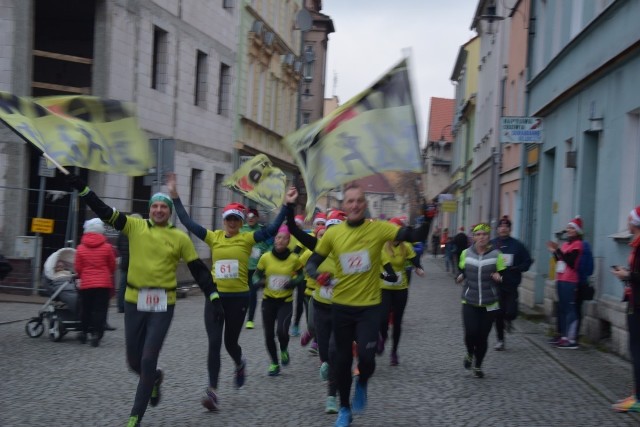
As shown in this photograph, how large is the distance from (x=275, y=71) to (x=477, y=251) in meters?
30.0

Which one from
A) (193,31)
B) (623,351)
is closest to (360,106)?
(623,351)

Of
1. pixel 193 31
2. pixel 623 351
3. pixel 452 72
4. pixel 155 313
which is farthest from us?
pixel 452 72

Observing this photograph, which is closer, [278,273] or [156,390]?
[156,390]

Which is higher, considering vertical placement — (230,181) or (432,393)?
(230,181)

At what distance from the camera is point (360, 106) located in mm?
7547

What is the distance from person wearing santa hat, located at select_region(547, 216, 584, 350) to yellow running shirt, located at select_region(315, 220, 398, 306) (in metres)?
6.11

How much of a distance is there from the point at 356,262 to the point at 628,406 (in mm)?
2996

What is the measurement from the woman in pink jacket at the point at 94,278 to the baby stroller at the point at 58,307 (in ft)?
0.83

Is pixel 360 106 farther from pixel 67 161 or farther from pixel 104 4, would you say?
pixel 104 4

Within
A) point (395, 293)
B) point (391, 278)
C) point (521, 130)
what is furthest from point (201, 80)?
point (391, 278)

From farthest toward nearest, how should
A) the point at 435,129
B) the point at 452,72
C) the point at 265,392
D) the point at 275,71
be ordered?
the point at 435,129 → the point at 452,72 → the point at 275,71 → the point at 265,392

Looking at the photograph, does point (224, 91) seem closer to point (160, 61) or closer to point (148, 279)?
point (160, 61)

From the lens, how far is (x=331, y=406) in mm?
8062

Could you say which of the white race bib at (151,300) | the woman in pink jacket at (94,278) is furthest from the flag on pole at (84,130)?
the woman in pink jacket at (94,278)
